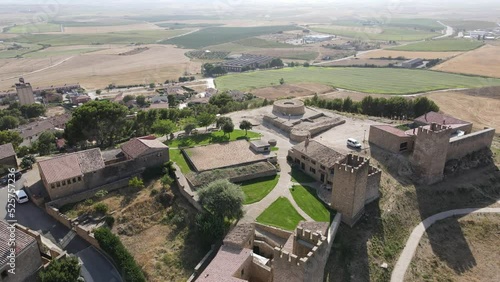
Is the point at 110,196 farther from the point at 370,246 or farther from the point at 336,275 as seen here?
the point at 370,246

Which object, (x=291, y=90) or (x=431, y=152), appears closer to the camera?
(x=431, y=152)

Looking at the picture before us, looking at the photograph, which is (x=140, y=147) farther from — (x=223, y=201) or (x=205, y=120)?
(x=223, y=201)

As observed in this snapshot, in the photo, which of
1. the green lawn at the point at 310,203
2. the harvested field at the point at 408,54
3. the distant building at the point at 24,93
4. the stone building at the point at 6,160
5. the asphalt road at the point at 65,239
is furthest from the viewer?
the harvested field at the point at 408,54

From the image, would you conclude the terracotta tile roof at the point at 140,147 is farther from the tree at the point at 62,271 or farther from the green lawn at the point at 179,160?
the tree at the point at 62,271

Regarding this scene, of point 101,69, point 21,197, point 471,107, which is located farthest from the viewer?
point 101,69

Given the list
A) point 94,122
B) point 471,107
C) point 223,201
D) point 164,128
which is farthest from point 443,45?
point 223,201

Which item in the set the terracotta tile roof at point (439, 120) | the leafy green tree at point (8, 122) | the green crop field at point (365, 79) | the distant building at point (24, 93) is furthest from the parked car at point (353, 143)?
the distant building at point (24, 93)
